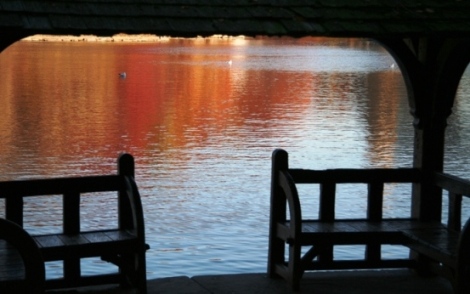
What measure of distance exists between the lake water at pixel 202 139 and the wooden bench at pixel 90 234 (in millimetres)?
3753

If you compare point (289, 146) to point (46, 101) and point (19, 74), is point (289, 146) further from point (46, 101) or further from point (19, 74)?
point (19, 74)

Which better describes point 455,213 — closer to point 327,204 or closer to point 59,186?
point 327,204

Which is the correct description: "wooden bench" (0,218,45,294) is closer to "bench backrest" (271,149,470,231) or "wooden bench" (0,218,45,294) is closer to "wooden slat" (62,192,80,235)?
"wooden slat" (62,192,80,235)

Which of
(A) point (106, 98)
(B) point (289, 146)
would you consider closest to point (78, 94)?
(A) point (106, 98)

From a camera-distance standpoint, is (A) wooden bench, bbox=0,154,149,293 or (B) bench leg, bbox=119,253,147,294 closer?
(A) wooden bench, bbox=0,154,149,293

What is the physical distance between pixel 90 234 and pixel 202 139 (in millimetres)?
17231

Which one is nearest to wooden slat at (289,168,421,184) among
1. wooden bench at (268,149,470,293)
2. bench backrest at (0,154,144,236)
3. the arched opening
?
wooden bench at (268,149,470,293)

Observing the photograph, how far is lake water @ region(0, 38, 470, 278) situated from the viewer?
14242 millimetres

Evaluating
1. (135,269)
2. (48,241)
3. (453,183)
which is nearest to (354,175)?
(453,183)

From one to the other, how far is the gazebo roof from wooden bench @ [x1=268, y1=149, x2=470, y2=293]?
127 centimetres

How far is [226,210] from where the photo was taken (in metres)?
15.9

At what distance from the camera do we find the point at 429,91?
867cm

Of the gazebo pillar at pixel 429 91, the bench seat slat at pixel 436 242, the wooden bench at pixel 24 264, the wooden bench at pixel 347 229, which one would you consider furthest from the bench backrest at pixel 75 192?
the gazebo pillar at pixel 429 91

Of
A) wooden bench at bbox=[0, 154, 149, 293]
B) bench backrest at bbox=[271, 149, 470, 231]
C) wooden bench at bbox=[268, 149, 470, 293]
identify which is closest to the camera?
wooden bench at bbox=[0, 154, 149, 293]
